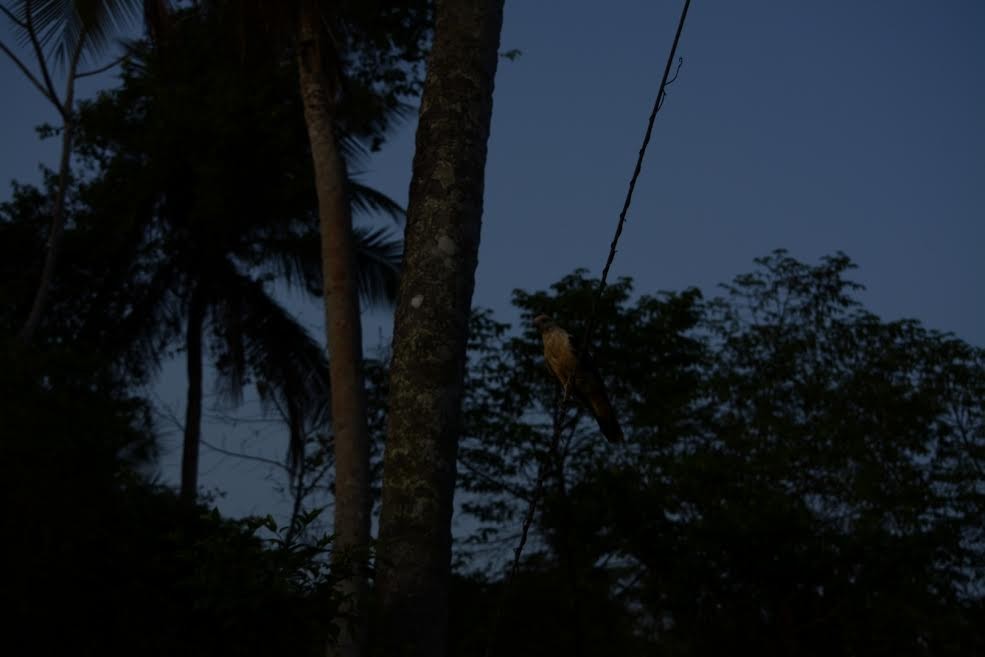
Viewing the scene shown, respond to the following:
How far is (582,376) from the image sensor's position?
5.08 m

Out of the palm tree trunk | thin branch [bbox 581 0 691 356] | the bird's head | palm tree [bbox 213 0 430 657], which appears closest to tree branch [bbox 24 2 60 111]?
the palm tree trunk

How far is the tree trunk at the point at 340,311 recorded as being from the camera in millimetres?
7844

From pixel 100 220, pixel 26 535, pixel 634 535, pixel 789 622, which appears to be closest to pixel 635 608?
pixel 634 535

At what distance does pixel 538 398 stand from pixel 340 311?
277 inches

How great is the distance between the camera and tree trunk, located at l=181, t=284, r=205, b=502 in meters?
15.8

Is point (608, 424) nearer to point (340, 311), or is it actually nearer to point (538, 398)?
point (340, 311)

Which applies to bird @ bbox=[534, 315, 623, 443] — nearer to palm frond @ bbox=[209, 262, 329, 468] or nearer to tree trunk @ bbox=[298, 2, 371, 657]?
tree trunk @ bbox=[298, 2, 371, 657]

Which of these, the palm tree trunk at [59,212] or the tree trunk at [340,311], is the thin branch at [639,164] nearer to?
the tree trunk at [340,311]

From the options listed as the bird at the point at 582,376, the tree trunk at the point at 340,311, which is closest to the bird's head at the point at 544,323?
the bird at the point at 582,376

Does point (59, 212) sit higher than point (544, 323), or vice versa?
point (59, 212)

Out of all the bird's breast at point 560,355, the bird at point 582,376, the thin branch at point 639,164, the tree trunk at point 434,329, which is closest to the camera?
the thin branch at point 639,164

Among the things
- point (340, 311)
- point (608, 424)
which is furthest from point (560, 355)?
point (340, 311)

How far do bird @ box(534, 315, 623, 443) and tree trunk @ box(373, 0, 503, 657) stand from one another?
0.62m

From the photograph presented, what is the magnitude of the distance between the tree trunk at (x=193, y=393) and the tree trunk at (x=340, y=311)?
25.5ft
